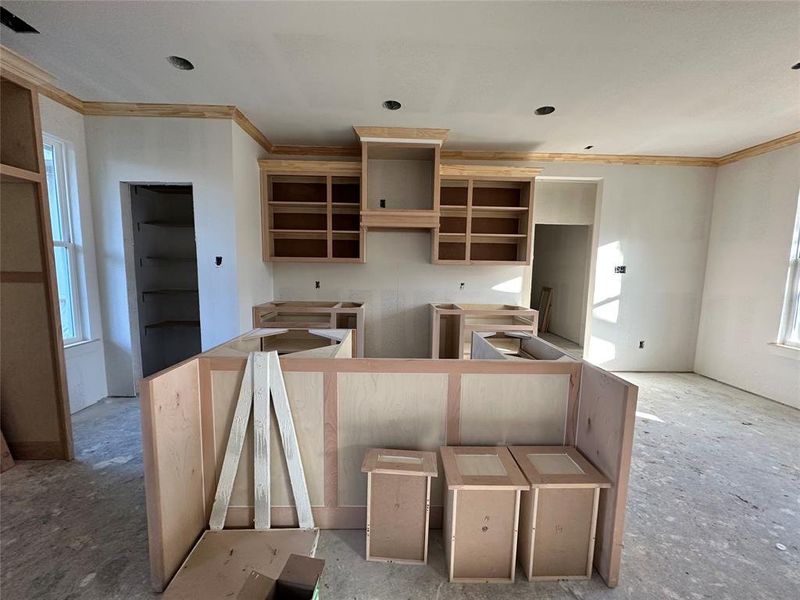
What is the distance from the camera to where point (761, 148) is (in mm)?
3533

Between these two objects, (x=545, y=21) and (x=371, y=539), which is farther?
(x=545, y=21)

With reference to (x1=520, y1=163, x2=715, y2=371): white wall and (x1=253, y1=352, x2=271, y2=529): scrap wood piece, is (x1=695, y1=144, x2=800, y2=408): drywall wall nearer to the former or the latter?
(x1=520, y1=163, x2=715, y2=371): white wall

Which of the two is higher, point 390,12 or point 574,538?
point 390,12

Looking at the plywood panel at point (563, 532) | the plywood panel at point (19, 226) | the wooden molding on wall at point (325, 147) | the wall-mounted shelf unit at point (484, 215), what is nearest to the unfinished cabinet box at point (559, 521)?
the plywood panel at point (563, 532)

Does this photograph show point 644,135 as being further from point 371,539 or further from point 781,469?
point 371,539

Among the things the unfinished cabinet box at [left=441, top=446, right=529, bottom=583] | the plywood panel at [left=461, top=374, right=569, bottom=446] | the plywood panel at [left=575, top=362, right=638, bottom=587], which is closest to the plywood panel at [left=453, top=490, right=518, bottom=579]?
the unfinished cabinet box at [left=441, top=446, right=529, bottom=583]

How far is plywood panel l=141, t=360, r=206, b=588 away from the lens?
48.4 inches

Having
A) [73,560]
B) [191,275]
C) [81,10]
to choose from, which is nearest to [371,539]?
[73,560]

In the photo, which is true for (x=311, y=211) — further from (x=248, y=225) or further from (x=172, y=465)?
(x=172, y=465)

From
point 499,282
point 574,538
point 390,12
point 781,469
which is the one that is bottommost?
point 781,469

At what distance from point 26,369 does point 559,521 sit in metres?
3.21

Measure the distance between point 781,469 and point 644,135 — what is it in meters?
3.10

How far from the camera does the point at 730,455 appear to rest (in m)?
2.41

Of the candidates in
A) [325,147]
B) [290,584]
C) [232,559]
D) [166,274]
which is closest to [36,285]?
[166,274]
